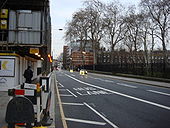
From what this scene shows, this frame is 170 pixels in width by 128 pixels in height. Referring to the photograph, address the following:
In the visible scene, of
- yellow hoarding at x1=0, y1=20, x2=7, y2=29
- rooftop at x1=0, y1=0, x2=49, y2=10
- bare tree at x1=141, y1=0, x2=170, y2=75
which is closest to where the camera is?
yellow hoarding at x1=0, y1=20, x2=7, y2=29

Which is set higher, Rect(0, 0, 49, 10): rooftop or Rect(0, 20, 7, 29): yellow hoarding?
Rect(0, 0, 49, 10): rooftop

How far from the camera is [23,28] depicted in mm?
→ 17688

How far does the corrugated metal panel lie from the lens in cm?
1756

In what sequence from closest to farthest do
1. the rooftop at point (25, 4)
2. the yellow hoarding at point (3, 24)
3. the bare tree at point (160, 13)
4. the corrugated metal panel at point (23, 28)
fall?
1. the yellow hoarding at point (3, 24)
2. the corrugated metal panel at point (23, 28)
3. the rooftop at point (25, 4)
4. the bare tree at point (160, 13)

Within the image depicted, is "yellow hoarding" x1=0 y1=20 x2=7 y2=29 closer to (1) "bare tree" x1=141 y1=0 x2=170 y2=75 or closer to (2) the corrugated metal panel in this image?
(2) the corrugated metal panel

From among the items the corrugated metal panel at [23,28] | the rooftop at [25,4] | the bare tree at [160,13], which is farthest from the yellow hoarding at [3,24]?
the bare tree at [160,13]

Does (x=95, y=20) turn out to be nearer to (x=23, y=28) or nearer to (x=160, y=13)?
(x=160, y=13)

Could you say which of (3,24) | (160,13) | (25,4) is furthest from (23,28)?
(160,13)

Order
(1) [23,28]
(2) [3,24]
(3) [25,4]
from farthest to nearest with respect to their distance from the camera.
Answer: (3) [25,4]
(1) [23,28]
(2) [3,24]

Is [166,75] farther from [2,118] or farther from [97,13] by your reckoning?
[97,13]

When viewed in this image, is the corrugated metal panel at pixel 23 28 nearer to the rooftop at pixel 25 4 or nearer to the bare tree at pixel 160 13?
the rooftop at pixel 25 4

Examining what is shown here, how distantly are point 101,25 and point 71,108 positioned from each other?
52107 millimetres

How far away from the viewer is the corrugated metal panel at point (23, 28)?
1756 cm

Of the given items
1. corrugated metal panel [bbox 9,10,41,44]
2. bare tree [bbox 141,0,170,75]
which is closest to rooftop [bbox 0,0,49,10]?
corrugated metal panel [bbox 9,10,41,44]
